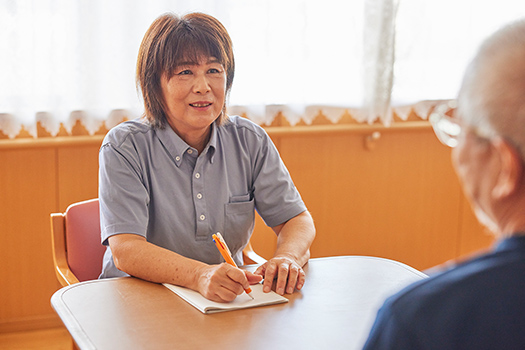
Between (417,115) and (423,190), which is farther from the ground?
(417,115)

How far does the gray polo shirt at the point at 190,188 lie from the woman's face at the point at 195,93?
67 millimetres

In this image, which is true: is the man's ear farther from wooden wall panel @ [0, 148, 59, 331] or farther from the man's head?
wooden wall panel @ [0, 148, 59, 331]

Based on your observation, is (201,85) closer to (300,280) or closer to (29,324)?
(300,280)

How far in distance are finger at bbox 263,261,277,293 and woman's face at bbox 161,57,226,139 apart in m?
0.51

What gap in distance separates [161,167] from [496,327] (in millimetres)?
1299

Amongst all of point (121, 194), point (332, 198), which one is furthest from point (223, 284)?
point (332, 198)

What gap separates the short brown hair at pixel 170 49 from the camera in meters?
1.80

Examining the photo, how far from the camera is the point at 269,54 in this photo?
2.90 m

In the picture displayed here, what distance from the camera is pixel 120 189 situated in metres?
1.71

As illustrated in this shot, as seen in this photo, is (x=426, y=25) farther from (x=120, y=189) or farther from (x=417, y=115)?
(x=120, y=189)

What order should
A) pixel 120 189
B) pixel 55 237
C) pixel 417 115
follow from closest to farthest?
pixel 120 189
pixel 55 237
pixel 417 115

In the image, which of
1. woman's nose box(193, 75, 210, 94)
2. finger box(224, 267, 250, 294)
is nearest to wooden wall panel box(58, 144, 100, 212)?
woman's nose box(193, 75, 210, 94)

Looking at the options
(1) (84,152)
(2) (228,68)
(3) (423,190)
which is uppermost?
(2) (228,68)

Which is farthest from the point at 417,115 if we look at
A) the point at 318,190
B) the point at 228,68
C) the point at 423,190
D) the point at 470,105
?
the point at 470,105
